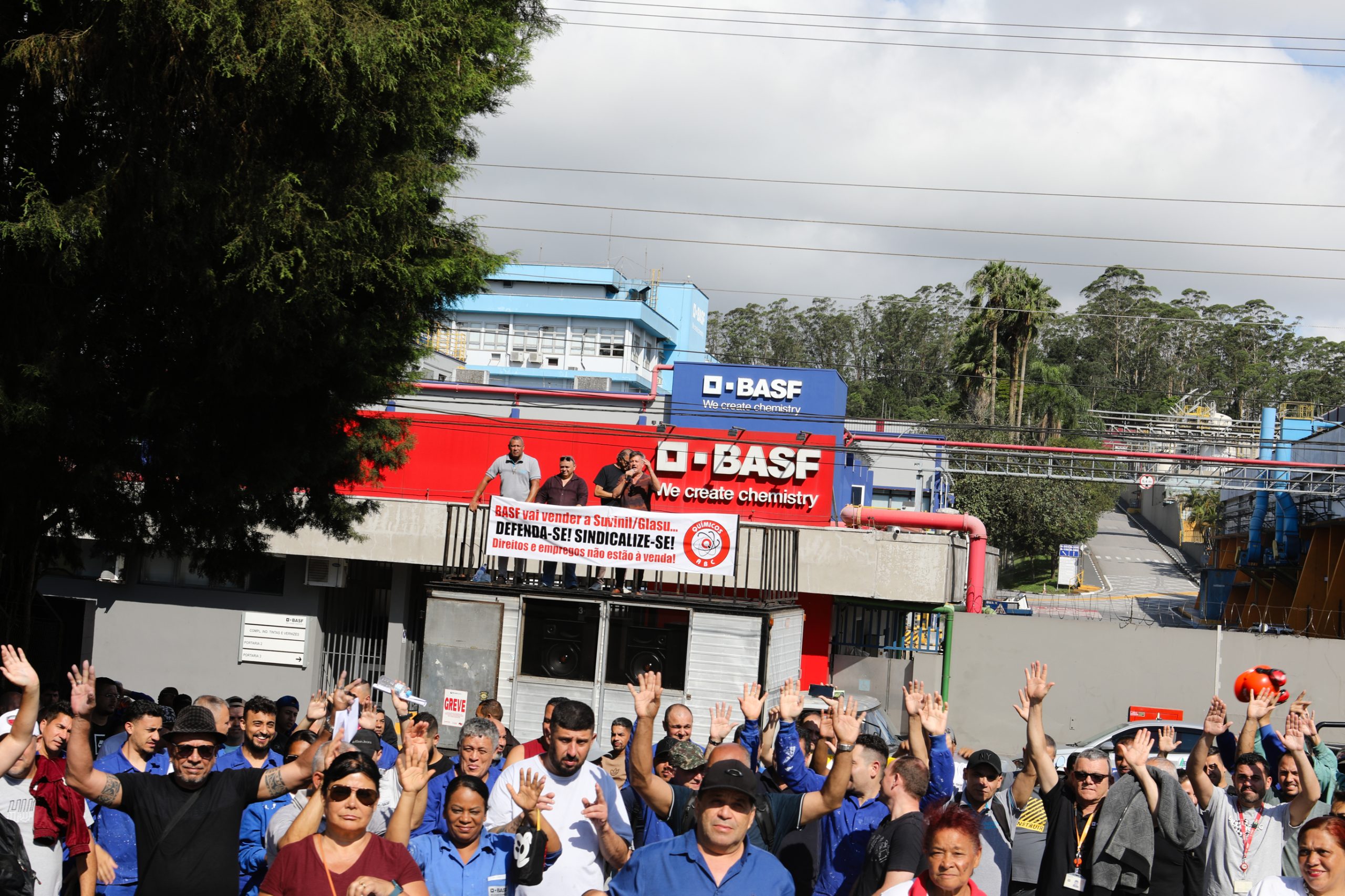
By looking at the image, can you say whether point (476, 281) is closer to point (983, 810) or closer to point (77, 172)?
point (77, 172)

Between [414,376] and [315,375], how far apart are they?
139 inches

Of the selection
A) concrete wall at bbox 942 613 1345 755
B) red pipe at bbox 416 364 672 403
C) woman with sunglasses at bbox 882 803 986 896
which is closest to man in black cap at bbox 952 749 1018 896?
woman with sunglasses at bbox 882 803 986 896

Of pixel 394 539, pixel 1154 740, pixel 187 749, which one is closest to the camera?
pixel 187 749

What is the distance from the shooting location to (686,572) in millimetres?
16109

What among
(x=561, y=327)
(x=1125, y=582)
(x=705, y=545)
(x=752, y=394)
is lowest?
(x=705, y=545)

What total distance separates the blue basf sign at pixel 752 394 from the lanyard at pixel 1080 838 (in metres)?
24.0

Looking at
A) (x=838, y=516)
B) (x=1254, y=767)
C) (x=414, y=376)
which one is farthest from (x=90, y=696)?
(x=838, y=516)

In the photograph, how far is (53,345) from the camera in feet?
31.9

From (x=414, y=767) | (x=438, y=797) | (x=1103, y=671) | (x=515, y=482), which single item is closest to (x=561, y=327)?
(x=1103, y=671)

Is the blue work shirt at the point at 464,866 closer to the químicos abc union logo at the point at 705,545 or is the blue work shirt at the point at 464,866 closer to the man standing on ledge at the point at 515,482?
the químicos abc union logo at the point at 705,545

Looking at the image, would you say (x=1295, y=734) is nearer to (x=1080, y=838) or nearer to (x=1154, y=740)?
(x=1080, y=838)

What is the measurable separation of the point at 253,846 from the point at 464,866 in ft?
4.02

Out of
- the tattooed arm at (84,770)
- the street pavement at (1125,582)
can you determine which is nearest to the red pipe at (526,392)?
the street pavement at (1125,582)

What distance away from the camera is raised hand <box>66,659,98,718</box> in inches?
225
